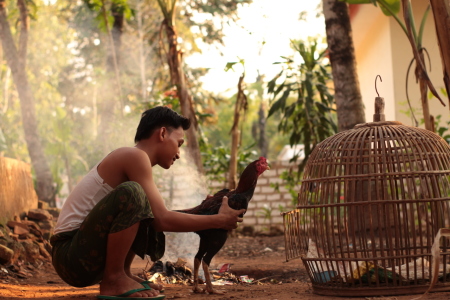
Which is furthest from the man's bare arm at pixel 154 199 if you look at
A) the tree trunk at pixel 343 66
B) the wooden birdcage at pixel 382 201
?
the tree trunk at pixel 343 66

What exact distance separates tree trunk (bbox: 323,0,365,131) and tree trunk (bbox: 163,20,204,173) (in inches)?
90.3

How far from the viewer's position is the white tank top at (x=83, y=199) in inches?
120

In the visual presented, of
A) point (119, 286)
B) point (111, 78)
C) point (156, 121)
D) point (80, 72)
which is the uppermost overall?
point (80, 72)

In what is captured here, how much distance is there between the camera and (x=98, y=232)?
111 inches

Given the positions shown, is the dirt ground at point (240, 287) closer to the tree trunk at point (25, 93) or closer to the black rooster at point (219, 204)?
the black rooster at point (219, 204)

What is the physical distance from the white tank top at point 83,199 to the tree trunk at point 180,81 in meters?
4.50

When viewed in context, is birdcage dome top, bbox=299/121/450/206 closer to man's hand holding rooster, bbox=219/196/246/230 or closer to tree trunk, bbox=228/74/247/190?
man's hand holding rooster, bbox=219/196/246/230

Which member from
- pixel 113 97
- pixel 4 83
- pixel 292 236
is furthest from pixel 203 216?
pixel 4 83

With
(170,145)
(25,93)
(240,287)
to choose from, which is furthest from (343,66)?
(25,93)

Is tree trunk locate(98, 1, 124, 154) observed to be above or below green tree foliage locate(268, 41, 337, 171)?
above

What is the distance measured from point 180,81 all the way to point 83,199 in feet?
15.1

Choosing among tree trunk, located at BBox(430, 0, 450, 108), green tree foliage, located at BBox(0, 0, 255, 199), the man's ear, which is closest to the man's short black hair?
the man's ear

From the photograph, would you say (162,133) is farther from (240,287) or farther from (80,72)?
(80,72)

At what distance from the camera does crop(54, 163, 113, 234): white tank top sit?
3.04m
